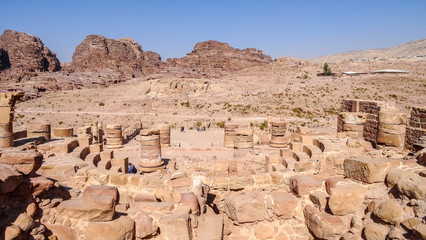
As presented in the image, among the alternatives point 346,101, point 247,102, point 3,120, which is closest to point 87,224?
point 3,120

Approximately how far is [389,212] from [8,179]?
5548mm

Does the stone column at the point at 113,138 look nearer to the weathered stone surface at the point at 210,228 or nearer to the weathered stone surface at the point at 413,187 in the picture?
the weathered stone surface at the point at 210,228

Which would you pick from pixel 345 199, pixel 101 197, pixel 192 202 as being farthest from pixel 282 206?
pixel 101 197

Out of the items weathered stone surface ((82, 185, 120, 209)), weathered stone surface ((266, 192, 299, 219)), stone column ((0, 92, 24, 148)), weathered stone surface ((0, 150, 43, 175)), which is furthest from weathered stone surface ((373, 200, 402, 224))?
stone column ((0, 92, 24, 148))

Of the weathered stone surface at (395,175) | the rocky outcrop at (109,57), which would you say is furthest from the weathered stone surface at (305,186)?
the rocky outcrop at (109,57)

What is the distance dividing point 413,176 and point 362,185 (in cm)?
97

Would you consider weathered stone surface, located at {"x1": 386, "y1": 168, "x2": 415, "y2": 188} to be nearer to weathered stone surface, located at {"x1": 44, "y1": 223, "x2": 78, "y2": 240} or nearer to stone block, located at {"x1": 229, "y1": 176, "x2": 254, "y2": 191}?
stone block, located at {"x1": 229, "y1": 176, "x2": 254, "y2": 191}

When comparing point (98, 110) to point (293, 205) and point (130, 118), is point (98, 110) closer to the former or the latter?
point (130, 118)

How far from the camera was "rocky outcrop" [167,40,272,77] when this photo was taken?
8100cm

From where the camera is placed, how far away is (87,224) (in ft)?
14.3

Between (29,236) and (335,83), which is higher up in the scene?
(335,83)

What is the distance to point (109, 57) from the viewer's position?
82.5 metres

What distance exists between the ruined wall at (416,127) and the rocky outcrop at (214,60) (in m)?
62.5

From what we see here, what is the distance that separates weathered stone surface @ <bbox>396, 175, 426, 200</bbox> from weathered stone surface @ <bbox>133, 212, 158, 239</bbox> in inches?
155
